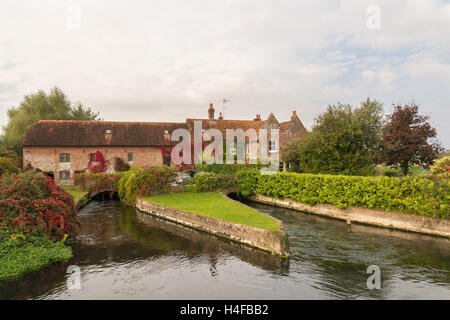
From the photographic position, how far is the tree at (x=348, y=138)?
79.6ft

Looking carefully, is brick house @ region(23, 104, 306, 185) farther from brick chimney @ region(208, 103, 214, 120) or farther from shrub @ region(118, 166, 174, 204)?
shrub @ region(118, 166, 174, 204)

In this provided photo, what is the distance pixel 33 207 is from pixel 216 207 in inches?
415

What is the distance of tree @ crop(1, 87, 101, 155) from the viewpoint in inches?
1773

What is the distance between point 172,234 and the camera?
16.9 metres

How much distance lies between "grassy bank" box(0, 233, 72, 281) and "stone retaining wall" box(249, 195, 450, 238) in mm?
16441

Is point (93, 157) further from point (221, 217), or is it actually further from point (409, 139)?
point (409, 139)

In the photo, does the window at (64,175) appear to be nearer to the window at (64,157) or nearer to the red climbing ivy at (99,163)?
the window at (64,157)

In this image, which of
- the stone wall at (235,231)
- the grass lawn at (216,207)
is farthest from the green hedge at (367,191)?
the stone wall at (235,231)

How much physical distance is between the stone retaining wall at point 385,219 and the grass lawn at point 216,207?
6102mm

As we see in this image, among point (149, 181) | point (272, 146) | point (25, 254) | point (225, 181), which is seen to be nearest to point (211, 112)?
point (272, 146)

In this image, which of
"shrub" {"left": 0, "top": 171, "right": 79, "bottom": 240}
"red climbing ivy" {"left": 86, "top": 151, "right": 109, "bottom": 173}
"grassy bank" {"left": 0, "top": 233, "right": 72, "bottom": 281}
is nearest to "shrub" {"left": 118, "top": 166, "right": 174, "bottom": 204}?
"shrub" {"left": 0, "top": 171, "right": 79, "bottom": 240}
